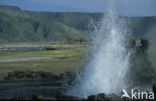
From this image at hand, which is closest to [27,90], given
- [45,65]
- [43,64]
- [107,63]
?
[107,63]

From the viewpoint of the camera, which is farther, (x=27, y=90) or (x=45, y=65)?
(x=45, y=65)

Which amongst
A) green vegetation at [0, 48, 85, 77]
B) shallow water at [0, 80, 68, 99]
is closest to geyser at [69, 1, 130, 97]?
shallow water at [0, 80, 68, 99]

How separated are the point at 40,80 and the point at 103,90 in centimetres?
1548

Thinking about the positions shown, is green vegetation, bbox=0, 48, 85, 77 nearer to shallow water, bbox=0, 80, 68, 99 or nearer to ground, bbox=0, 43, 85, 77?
ground, bbox=0, 43, 85, 77

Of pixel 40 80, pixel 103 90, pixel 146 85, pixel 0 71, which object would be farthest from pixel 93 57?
pixel 0 71

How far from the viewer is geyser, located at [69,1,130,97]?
1230 inches

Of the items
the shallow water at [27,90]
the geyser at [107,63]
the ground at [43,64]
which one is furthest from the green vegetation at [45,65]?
the geyser at [107,63]

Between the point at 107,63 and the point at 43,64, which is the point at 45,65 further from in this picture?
the point at 107,63

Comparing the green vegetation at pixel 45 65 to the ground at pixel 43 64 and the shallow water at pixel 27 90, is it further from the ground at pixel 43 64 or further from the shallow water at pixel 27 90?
the shallow water at pixel 27 90

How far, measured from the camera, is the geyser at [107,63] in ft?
102

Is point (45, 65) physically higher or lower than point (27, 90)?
higher

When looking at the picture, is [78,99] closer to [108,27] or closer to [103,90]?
[103,90]

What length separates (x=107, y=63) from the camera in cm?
3247

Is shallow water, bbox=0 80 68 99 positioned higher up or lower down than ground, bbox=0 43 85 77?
lower down
